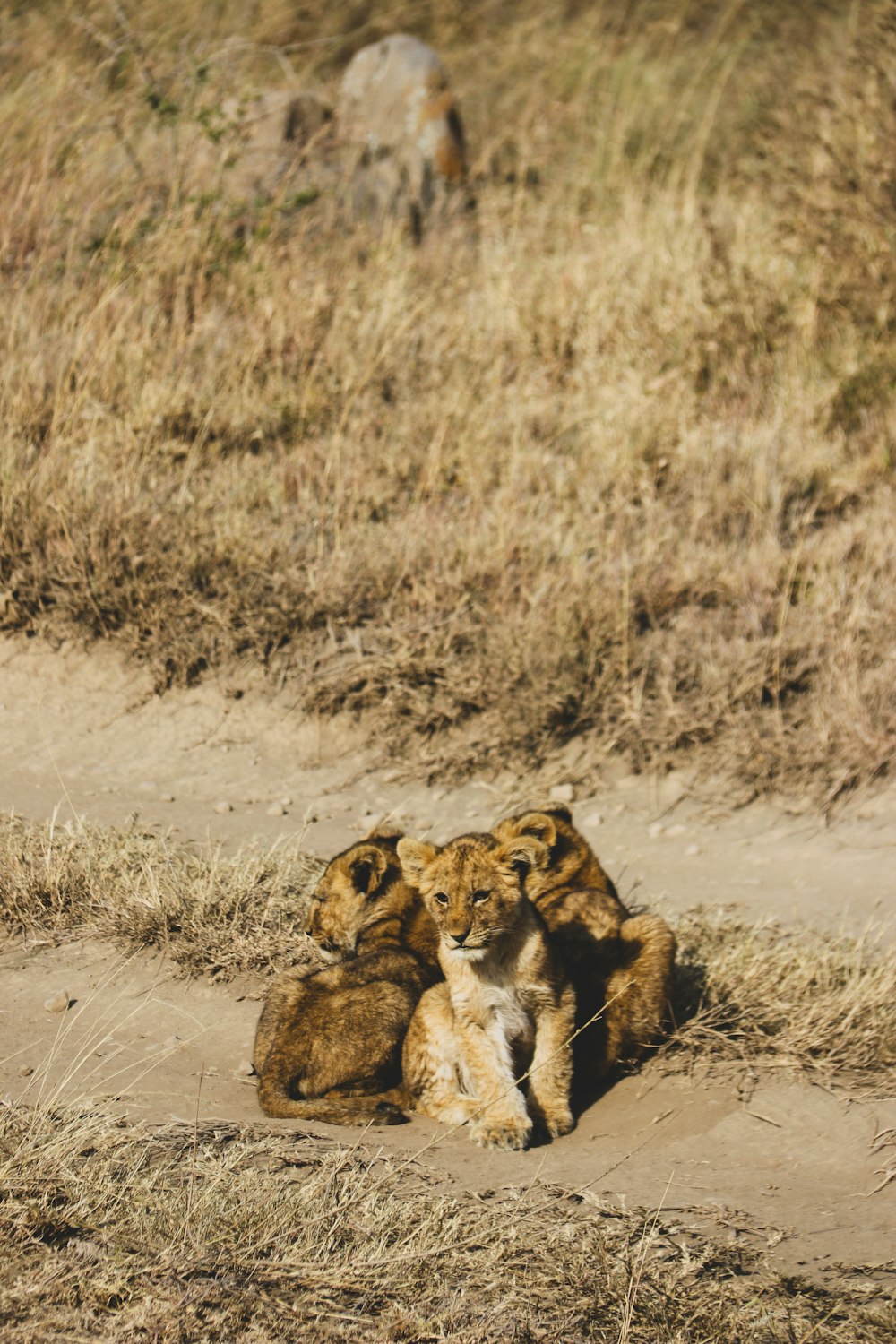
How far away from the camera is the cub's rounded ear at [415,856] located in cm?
513

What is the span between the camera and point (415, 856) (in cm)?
514

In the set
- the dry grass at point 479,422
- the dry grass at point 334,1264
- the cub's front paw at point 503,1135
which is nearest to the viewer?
the dry grass at point 334,1264

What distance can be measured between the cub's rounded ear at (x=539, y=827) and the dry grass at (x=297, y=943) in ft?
2.74

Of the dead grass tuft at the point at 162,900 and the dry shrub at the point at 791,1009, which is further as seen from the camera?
the dead grass tuft at the point at 162,900

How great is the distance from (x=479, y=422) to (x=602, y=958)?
501 centimetres

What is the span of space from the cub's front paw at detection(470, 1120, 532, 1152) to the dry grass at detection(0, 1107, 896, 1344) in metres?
0.45

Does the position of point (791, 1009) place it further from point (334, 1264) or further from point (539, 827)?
point (334, 1264)

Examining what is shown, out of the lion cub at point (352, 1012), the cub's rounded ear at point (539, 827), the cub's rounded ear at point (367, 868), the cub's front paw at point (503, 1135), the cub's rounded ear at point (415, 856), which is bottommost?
the cub's front paw at point (503, 1135)

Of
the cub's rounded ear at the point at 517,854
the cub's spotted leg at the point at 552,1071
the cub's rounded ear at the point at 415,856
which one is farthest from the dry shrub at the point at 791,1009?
the cub's rounded ear at the point at 415,856

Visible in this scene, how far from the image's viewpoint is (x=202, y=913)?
5.99 metres

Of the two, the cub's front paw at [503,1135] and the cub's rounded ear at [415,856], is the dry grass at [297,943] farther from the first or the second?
the cub's rounded ear at [415,856]

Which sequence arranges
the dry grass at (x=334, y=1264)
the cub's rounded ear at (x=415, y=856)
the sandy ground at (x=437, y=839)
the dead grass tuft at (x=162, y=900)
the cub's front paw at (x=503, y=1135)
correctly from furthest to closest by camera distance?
the dead grass tuft at (x=162, y=900) < the cub's rounded ear at (x=415, y=856) < the cub's front paw at (x=503, y=1135) < the sandy ground at (x=437, y=839) < the dry grass at (x=334, y=1264)

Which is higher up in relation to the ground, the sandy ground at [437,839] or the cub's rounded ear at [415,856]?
the cub's rounded ear at [415,856]

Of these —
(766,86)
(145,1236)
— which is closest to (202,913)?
(145,1236)
